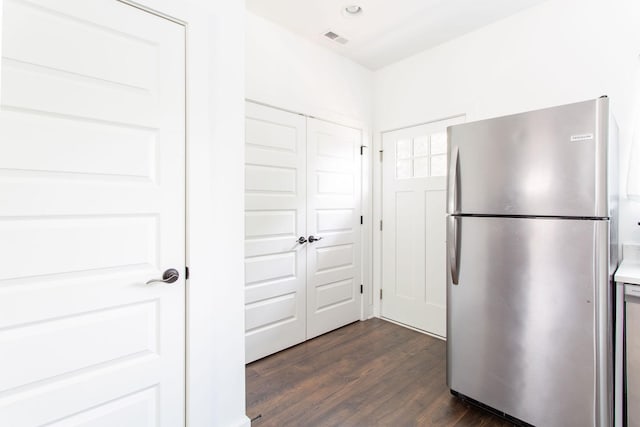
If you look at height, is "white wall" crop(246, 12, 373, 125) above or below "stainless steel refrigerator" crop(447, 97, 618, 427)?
above

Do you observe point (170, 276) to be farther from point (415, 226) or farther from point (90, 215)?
point (415, 226)

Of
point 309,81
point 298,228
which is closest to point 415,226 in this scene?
point 298,228

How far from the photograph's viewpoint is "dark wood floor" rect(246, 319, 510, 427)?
6.03 feet

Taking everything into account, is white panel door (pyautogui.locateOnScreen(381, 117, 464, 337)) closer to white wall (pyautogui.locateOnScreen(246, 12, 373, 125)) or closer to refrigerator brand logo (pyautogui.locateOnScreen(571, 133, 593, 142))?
white wall (pyautogui.locateOnScreen(246, 12, 373, 125))

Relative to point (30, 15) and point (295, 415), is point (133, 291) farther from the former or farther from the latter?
point (295, 415)

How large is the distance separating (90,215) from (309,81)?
2.19 m

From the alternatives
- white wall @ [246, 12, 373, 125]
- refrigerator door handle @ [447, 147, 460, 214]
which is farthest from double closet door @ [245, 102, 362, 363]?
refrigerator door handle @ [447, 147, 460, 214]

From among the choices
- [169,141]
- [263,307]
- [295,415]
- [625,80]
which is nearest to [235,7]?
[169,141]

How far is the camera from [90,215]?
3.99 feet

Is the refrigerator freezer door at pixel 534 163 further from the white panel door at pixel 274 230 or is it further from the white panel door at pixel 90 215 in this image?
the white panel door at pixel 90 215

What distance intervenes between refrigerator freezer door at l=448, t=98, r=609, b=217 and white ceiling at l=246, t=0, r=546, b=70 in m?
1.16

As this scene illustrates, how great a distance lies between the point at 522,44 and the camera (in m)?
2.45

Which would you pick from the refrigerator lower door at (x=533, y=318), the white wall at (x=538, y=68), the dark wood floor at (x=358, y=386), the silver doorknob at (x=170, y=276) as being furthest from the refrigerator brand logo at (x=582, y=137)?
the silver doorknob at (x=170, y=276)

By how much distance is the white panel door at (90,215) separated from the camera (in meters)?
1.08
